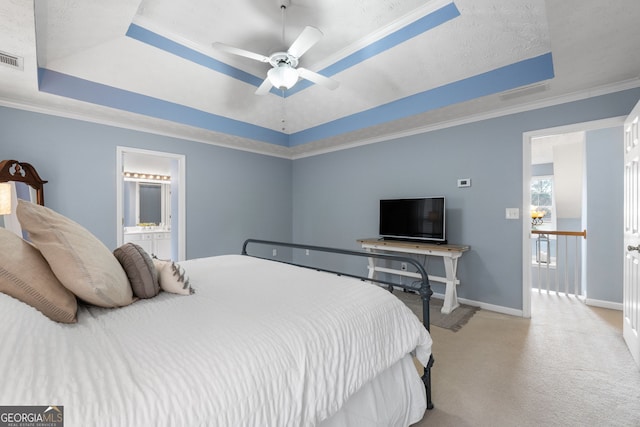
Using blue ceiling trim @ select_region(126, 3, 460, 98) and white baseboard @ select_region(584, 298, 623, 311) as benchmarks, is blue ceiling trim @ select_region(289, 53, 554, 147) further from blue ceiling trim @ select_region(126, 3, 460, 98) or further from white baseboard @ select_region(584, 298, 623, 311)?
white baseboard @ select_region(584, 298, 623, 311)

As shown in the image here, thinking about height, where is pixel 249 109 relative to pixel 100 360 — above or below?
above

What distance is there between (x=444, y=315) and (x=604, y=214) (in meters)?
2.35

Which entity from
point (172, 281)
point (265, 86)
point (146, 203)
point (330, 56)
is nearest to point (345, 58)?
point (330, 56)

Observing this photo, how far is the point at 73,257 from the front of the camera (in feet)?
3.42

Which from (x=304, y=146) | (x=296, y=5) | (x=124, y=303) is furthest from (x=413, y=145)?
(x=124, y=303)

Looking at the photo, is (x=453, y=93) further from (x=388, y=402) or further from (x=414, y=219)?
(x=388, y=402)

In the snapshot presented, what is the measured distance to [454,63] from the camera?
9.21ft

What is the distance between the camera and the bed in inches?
25.9

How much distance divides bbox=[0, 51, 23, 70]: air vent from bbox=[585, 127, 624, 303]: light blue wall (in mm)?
5898

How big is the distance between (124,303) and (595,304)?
15.8 feet

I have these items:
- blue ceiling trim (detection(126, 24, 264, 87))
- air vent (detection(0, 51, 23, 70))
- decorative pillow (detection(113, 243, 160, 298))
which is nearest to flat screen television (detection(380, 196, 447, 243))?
blue ceiling trim (detection(126, 24, 264, 87))

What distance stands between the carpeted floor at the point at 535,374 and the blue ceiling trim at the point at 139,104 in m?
3.67

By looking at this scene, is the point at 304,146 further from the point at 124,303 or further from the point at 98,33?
the point at 124,303

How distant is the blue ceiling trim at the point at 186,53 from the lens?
105 inches
